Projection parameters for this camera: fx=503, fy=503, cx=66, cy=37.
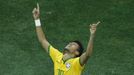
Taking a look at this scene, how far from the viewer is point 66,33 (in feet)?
43.4

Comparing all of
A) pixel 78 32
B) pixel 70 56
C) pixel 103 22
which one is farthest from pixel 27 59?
pixel 70 56

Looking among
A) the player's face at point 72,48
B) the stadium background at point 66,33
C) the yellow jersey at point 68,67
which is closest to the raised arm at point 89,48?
the yellow jersey at point 68,67

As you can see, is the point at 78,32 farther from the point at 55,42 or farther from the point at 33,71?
the point at 33,71

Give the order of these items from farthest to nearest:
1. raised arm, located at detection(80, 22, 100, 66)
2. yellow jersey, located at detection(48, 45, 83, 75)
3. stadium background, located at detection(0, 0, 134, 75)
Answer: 1. stadium background, located at detection(0, 0, 134, 75)
2. yellow jersey, located at detection(48, 45, 83, 75)
3. raised arm, located at detection(80, 22, 100, 66)

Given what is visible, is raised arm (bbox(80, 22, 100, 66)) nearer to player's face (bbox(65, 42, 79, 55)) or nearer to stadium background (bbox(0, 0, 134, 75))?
player's face (bbox(65, 42, 79, 55))

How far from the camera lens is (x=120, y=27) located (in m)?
13.6

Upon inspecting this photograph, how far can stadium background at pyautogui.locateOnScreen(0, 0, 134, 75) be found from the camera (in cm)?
1171

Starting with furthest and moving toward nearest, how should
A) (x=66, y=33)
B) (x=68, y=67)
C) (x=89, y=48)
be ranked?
Answer: (x=66, y=33) < (x=68, y=67) < (x=89, y=48)

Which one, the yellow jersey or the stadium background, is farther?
the stadium background

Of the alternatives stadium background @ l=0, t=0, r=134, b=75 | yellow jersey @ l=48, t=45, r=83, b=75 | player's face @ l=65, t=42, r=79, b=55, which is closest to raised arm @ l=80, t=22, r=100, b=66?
yellow jersey @ l=48, t=45, r=83, b=75

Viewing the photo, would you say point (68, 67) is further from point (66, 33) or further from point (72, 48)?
point (66, 33)

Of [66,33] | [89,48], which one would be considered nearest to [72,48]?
[89,48]

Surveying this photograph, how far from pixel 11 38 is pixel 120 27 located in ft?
9.67

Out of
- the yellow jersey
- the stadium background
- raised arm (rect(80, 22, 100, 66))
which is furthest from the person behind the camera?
the stadium background
